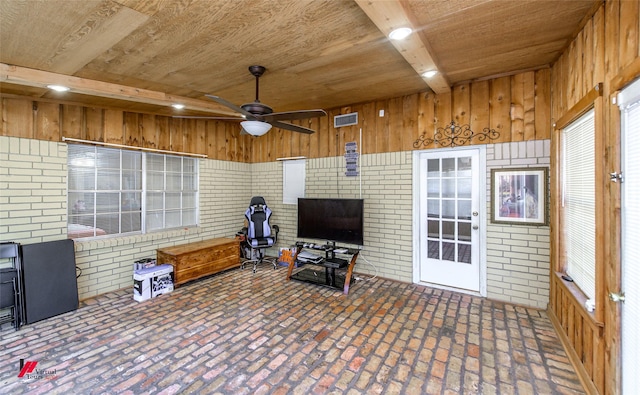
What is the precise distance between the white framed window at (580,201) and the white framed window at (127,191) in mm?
5241

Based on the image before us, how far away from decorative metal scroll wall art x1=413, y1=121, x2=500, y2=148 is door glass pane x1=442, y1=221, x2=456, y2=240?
1.08 m

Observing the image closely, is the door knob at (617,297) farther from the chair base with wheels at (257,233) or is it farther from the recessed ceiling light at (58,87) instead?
the recessed ceiling light at (58,87)

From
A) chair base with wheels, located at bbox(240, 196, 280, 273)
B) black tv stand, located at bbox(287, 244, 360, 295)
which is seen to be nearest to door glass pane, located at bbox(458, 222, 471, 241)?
black tv stand, located at bbox(287, 244, 360, 295)

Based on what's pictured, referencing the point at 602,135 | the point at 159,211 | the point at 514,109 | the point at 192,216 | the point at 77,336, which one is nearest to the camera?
the point at 602,135

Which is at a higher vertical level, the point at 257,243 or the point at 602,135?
the point at 602,135

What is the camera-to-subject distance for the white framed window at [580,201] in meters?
2.06

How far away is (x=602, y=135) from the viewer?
5.82ft

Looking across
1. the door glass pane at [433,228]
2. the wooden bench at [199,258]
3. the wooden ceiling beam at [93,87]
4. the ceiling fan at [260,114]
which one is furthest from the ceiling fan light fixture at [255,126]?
the door glass pane at [433,228]

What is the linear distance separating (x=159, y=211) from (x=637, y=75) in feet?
17.7

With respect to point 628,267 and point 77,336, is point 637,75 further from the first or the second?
point 77,336

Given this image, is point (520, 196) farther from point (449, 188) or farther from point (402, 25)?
point (402, 25)

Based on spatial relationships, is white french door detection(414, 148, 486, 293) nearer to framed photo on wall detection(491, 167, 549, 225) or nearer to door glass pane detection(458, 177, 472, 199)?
door glass pane detection(458, 177, 472, 199)

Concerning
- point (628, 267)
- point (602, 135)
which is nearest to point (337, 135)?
point (602, 135)

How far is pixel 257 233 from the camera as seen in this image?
16.7 ft
